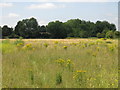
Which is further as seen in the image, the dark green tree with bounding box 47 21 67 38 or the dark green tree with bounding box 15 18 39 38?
the dark green tree with bounding box 47 21 67 38

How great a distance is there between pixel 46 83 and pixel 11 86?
0.74 metres

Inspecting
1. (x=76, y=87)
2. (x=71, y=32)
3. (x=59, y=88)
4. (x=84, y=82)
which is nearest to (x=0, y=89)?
(x=59, y=88)

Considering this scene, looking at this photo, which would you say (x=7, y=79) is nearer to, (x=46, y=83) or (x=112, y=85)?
(x=46, y=83)

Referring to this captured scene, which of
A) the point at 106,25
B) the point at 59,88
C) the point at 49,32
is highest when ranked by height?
the point at 106,25

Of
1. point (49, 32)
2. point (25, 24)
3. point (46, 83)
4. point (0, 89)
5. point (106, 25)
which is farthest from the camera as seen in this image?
point (106, 25)

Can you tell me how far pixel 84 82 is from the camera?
3.37m

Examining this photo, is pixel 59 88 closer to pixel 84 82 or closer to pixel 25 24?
pixel 84 82

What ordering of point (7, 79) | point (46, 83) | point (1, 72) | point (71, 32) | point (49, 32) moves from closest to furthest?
point (46, 83)
point (7, 79)
point (1, 72)
point (49, 32)
point (71, 32)

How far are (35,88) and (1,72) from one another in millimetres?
1464

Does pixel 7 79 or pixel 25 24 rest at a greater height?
pixel 25 24

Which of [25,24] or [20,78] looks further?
[25,24]

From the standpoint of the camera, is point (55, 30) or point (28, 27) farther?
point (55, 30)

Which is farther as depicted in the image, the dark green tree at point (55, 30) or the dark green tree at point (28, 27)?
the dark green tree at point (55, 30)

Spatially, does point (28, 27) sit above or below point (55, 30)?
above
